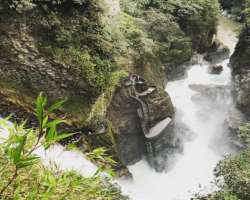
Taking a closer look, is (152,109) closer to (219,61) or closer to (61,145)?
(61,145)

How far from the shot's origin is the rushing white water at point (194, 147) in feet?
33.2

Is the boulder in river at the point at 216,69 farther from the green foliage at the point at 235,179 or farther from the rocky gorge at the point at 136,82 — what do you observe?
the green foliage at the point at 235,179

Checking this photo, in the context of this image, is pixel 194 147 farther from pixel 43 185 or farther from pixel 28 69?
pixel 43 185

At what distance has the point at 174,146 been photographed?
1209cm

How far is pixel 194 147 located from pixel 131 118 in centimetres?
342

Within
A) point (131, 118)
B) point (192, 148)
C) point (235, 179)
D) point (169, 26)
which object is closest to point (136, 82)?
point (131, 118)

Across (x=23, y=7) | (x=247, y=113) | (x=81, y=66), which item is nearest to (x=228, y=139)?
(x=247, y=113)

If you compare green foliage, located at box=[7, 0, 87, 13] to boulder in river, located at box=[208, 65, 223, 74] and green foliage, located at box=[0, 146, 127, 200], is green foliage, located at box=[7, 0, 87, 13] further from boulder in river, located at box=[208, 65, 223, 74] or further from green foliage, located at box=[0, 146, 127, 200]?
boulder in river, located at box=[208, 65, 223, 74]

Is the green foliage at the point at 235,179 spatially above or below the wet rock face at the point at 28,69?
below

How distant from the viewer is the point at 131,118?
1039 cm

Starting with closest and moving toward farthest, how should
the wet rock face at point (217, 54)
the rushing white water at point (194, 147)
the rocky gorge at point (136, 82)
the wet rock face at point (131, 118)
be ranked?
the rocky gorge at point (136, 82) < the wet rock face at point (131, 118) < the rushing white water at point (194, 147) < the wet rock face at point (217, 54)

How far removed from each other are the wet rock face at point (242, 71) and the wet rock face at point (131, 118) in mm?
3242

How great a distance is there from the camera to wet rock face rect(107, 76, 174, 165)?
972 centimetres

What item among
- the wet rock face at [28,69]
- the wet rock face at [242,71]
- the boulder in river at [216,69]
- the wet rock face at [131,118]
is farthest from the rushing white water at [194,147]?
the wet rock face at [28,69]
